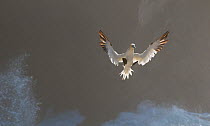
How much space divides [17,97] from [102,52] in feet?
8.13

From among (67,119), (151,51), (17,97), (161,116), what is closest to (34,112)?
(17,97)

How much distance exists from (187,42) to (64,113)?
3.67m

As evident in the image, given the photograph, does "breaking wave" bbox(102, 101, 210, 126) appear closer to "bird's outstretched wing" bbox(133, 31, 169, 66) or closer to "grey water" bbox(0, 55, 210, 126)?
"grey water" bbox(0, 55, 210, 126)

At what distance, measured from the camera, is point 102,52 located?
8.61 metres

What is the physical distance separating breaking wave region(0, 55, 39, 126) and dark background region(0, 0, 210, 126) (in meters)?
0.22

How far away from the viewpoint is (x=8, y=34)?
8.36m

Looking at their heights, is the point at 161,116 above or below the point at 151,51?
above

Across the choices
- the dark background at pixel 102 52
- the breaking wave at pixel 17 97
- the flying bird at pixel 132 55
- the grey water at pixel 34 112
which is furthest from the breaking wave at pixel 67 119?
the flying bird at pixel 132 55

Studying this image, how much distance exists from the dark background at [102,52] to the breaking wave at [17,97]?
0.22 metres

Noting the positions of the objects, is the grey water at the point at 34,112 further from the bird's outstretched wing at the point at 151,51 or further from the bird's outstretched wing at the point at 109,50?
the bird's outstretched wing at the point at 109,50

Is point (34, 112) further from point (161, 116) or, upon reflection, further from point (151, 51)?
point (151, 51)

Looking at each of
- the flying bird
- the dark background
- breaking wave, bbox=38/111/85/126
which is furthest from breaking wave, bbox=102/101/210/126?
the flying bird

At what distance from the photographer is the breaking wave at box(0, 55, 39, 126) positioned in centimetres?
853

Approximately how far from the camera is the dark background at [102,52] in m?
8.46
